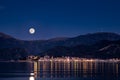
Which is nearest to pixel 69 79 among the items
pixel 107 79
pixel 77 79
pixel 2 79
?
pixel 77 79

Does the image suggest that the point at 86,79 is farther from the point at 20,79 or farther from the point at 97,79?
the point at 20,79

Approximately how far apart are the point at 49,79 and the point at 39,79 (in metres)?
2.48

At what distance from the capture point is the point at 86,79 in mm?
86625

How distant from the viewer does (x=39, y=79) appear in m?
84.3

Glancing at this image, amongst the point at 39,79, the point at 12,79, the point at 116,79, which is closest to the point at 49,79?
the point at 39,79

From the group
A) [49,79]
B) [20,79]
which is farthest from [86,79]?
[20,79]

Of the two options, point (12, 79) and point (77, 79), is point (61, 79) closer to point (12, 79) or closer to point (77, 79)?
point (77, 79)

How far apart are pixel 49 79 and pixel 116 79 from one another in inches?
569

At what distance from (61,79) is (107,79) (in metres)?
9.96

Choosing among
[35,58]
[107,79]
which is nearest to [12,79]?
[35,58]

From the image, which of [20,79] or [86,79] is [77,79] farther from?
[20,79]

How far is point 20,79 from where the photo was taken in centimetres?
8594

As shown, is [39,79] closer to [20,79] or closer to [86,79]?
[20,79]

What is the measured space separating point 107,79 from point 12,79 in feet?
67.6
